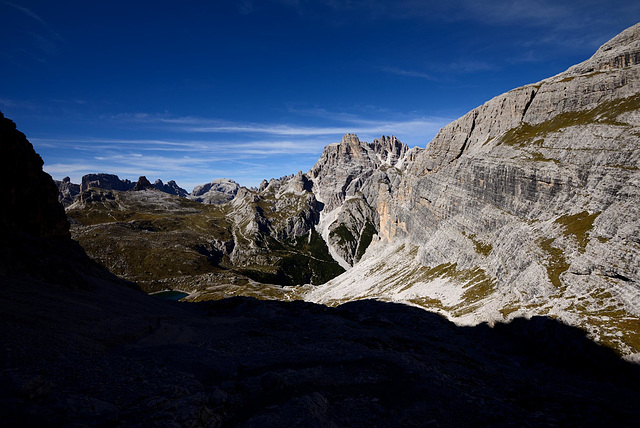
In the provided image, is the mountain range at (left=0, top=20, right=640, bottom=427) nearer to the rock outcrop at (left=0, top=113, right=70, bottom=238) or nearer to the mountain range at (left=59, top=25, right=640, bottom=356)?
the rock outcrop at (left=0, top=113, right=70, bottom=238)

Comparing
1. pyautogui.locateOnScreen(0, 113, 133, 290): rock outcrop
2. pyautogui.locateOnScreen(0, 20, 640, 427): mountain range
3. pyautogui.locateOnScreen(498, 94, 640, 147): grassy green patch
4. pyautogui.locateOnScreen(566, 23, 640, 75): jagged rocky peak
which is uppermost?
pyautogui.locateOnScreen(566, 23, 640, 75): jagged rocky peak

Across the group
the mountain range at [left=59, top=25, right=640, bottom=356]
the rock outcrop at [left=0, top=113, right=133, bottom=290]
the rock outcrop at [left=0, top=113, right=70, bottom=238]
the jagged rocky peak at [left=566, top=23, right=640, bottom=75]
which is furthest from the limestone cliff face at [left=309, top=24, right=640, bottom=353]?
the rock outcrop at [left=0, top=113, right=70, bottom=238]

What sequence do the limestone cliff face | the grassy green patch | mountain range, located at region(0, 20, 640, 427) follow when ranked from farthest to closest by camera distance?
1. the grassy green patch
2. the limestone cliff face
3. mountain range, located at region(0, 20, 640, 427)

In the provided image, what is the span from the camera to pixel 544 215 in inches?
3898

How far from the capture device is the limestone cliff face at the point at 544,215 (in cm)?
6156

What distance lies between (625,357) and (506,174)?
9492 centimetres

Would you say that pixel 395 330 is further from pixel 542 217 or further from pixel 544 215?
pixel 544 215

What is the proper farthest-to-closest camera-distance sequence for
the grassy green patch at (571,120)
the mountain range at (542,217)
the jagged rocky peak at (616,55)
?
the jagged rocky peak at (616,55) → the grassy green patch at (571,120) → the mountain range at (542,217)

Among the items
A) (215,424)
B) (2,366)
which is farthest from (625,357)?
(2,366)

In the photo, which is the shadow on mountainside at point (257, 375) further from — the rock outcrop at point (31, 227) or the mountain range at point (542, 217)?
the mountain range at point (542, 217)

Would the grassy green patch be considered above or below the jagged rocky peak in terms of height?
below

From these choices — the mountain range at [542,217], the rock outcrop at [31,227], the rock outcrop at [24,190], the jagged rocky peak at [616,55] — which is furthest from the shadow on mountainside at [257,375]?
the jagged rocky peak at [616,55]

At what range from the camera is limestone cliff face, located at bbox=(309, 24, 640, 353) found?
61562 mm

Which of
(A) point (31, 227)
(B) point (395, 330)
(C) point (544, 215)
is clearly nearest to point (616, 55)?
→ (C) point (544, 215)
